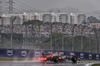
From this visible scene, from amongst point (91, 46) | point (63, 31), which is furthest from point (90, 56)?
point (63, 31)

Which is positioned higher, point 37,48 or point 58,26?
point 58,26

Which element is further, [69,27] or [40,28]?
[69,27]

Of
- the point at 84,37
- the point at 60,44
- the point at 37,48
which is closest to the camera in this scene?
the point at 37,48

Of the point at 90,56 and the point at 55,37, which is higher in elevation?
the point at 55,37

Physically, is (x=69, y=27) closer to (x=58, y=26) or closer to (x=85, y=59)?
(x=58, y=26)

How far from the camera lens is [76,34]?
147 feet

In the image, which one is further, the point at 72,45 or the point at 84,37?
the point at 84,37

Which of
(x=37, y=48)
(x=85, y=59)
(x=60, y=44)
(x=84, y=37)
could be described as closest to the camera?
(x=37, y=48)

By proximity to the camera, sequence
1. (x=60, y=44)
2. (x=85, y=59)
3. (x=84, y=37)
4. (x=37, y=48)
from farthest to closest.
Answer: (x=84, y=37), (x=60, y=44), (x=85, y=59), (x=37, y=48)

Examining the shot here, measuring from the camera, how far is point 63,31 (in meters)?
45.1

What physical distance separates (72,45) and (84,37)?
5562 mm

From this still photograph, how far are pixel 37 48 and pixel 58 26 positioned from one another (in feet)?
27.8

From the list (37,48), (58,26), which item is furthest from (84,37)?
(37,48)

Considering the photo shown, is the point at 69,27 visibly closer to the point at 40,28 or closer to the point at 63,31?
the point at 63,31
